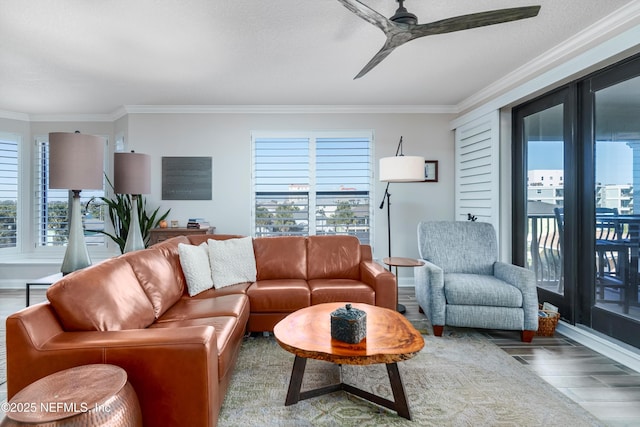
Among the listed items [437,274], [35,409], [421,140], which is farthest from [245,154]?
[35,409]

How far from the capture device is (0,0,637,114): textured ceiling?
229cm

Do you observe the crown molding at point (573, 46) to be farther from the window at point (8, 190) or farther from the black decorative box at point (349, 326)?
the window at point (8, 190)

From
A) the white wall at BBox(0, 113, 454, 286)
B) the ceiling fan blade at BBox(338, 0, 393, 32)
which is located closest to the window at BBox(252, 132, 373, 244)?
the white wall at BBox(0, 113, 454, 286)

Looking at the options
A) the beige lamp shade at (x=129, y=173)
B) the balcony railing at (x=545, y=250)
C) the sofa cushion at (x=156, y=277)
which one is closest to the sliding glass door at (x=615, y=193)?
the balcony railing at (x=545, y=250)

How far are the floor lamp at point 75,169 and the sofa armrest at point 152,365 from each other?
104cm

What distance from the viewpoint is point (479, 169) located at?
4109 mm

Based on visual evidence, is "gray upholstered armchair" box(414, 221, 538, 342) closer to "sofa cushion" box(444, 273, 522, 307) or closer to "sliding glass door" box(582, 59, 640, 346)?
"sofa cushion" box(444, 273, 522, 307)

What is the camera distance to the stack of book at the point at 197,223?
4.18 meters

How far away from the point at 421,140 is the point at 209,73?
9.76 ft

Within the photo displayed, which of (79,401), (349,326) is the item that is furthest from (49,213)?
(349,326)

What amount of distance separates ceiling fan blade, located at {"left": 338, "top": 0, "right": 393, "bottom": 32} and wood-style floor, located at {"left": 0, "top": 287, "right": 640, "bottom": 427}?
8.33 feet

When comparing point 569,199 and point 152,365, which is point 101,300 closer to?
point 152,365

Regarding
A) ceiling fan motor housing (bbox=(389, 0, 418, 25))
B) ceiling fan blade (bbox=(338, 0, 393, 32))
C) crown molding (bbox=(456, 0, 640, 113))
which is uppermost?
crown molding (bbox=(456, 0, 640, 113))

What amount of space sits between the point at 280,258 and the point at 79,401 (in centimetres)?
Result: 231
